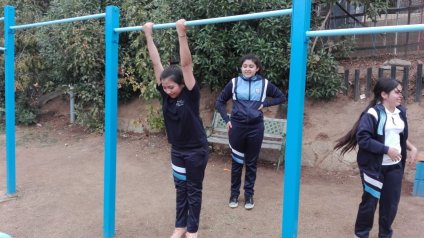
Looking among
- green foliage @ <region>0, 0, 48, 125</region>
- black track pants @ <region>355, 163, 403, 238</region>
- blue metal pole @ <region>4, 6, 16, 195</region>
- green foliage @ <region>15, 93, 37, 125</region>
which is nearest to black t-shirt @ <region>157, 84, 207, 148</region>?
black track pants @ <region>355, 163, 403, 238</region>

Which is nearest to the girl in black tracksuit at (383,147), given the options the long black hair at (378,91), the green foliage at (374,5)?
the long black hair at (378,91)

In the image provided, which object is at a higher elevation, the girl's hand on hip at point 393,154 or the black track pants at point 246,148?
the girl's hand on hip at point 393,154

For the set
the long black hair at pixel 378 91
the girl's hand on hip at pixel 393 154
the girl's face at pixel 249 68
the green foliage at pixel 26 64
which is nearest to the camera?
the girl's hand on hip at pixel 393 154

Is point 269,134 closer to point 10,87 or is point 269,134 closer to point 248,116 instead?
point 248,116

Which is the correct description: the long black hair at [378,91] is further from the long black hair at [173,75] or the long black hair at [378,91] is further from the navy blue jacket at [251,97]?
the long black hair at [173,75]

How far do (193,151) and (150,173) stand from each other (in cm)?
257

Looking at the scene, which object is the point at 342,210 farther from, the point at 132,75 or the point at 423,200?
the point at 132,75

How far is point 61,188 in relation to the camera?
200 inches

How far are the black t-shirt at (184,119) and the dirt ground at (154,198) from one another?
97cm

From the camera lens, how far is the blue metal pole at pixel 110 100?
11.1 feet

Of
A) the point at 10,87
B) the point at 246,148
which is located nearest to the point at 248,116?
the point at 246,148

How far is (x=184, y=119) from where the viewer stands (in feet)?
10.3

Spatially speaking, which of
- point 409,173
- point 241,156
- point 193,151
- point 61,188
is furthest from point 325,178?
point 61,188

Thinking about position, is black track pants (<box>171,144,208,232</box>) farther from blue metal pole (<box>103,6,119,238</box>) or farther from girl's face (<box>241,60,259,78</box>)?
girl's face (<box>241,60,259,78</box>)
